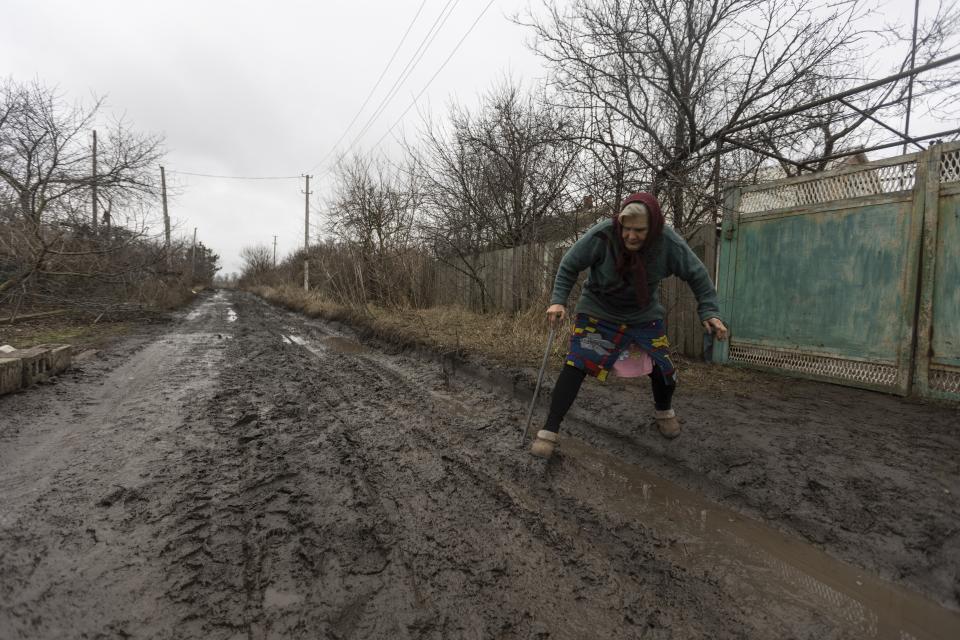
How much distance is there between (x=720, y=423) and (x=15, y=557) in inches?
149

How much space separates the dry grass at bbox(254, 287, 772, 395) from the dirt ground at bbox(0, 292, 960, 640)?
67 centimetres

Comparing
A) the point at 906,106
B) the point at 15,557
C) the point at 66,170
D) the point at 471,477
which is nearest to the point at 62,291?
the point at 66,170

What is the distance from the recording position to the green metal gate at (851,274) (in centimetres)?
354

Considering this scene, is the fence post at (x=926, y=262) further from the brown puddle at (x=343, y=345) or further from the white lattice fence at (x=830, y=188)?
the brown puddle at (x=343, y=345)

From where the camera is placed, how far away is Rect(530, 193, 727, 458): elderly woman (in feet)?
8.76

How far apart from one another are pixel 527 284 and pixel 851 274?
15.2ft

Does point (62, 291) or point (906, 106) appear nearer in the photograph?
point (906, 106)

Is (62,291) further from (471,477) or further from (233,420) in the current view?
(471,477)

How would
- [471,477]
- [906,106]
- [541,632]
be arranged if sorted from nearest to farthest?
1. [541,632]
2. [471,477]
3. [906,106]

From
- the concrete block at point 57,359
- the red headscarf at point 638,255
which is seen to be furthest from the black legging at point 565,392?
the concrete block at point 57,359

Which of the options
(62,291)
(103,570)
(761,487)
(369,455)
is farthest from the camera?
(62,291)

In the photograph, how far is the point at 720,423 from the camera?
3098 millimetres

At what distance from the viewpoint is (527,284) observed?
25.9 feet

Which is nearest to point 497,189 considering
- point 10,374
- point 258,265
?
point 10,374
